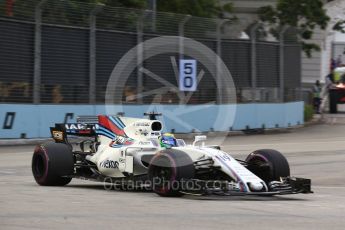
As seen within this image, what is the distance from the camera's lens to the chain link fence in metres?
23.0


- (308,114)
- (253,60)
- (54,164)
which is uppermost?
(253,60)

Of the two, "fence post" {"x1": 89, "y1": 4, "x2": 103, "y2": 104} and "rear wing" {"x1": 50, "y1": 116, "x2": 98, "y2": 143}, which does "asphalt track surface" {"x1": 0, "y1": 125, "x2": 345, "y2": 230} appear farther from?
"fence post" {"x1": 89, "y1": 4, "x2": 103, "y2": 104}

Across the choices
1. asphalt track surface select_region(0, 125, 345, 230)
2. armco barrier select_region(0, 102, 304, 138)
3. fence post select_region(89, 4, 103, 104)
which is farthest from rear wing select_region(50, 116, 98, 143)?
fence post select_region(89, 4, 103, 104)

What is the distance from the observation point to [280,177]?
38.9 feet

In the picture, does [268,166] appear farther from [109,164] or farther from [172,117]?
[172,117]

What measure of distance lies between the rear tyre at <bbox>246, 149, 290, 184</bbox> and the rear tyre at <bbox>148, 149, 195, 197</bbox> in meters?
1.41

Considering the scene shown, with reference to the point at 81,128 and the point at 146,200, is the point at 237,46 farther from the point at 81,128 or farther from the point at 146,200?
the point at 146,200

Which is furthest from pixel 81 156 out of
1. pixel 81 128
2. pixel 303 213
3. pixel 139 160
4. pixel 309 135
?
pixel 309 135

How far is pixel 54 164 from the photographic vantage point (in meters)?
12.9

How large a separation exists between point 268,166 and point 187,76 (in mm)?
15597

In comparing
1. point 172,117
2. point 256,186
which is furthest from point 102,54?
point 256,186

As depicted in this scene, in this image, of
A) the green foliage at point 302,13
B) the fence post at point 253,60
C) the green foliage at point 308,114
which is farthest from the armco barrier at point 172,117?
the green foliage at point 302,13

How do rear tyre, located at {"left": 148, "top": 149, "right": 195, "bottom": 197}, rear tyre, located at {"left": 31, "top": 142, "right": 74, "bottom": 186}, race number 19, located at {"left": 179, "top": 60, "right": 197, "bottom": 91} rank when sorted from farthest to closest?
1. race number 19, located at {"left": 179, "top": 60, "right": 197, "bottom": 91}
2. rear tyre, located at {"left": 31, "top": 142, "right": 74, "bottom": 186}
3. rear tyre, located at {"left": 148, "top": 149, "right": 195, "bottom": 197}

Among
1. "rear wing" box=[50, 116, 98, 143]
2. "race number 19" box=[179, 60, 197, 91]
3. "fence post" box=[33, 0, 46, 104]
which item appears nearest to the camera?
"rear wing" box=[50, 116, 98, 143]
